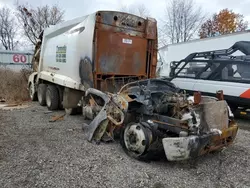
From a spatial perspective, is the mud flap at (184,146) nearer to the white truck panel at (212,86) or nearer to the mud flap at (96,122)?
the mud flap at (96,122)

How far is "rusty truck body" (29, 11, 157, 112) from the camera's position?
5.36 m

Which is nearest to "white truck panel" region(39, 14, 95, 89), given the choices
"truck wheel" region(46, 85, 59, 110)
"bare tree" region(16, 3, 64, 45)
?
"truck wheel" region(46, 85, 59, 110)

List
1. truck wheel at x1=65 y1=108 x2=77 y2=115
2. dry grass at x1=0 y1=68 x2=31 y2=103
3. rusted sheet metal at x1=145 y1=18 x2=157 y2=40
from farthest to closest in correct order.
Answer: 1. dry grass at x1=0 y1=68 x2=31 y2=103
2. truck wheel at x1=65 y1=108 x2=77 y2=115
3. rusted sheet metal at x1=145 y1=18 x2=157 y2=40

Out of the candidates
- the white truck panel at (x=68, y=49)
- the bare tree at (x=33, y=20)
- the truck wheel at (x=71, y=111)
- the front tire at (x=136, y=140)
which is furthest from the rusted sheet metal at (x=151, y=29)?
the bare tree at (x=33, y=20)

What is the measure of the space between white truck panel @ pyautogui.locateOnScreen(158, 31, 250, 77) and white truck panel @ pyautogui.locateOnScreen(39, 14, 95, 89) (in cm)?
485

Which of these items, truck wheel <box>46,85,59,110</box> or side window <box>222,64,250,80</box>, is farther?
truck wheel <box>46,85,59,110</box>

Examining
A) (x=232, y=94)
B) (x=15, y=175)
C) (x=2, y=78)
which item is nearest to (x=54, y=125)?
(x=15, y=175)

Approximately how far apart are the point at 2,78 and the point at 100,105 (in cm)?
841

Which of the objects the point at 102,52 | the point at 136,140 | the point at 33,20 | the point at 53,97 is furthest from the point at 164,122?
the point at 33,20

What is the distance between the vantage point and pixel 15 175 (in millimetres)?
3119

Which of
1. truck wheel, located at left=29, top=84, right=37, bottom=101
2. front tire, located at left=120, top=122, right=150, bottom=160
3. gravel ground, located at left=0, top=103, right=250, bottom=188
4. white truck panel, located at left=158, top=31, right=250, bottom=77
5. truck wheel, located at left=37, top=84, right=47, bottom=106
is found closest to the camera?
gravel ground, located at left=0, top=103, right=250, bottom=188

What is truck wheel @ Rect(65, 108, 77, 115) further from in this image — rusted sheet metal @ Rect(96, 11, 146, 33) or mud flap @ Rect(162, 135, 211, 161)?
mud flap @ Rect(162, 135, 211, 161)

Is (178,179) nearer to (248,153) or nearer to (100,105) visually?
(248,153)

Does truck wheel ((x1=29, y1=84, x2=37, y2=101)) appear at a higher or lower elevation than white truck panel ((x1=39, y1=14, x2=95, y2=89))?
lower
